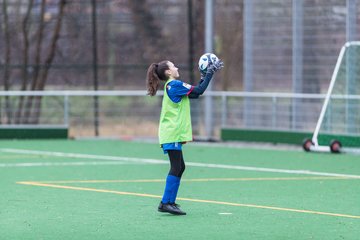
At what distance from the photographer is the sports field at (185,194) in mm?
11422

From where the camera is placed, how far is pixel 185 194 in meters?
14.8

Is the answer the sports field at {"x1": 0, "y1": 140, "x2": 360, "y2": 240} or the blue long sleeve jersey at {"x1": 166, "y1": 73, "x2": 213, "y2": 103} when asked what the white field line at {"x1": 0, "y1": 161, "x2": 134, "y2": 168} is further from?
the blue long sleeve jersey at {"x1": 166, "y1": 73, "x2": 213, "y2": 103}

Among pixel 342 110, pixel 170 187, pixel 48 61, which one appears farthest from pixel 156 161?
pixel 170 187

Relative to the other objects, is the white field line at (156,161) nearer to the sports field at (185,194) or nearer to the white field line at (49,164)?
the sports field at (185,194)

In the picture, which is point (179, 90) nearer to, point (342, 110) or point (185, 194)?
point (185, 194)

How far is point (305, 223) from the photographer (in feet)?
38.8

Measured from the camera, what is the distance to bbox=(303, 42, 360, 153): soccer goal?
21562mm

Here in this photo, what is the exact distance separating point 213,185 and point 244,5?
9.58 meters

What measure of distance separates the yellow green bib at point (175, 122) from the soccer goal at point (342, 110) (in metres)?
9.06

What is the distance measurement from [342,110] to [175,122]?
393 inches

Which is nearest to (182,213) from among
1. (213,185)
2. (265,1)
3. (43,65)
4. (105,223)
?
(105,223)

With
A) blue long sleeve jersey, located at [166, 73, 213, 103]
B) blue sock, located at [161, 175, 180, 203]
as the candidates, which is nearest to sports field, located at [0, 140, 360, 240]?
blue sock, located at [161, 175, 180, 203]

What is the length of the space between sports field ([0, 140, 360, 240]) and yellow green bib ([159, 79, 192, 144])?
2.84 feet

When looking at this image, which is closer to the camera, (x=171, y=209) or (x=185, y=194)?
(x=171, y=209)
